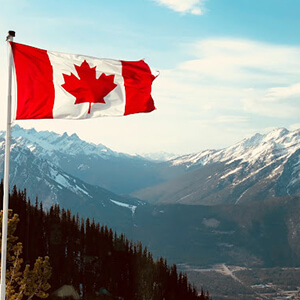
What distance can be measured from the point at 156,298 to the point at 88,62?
126666 millimetres

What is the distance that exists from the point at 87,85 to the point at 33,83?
3.38m

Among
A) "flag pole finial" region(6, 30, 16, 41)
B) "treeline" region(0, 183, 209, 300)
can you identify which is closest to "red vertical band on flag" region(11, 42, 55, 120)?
"flag pole finial" region(6, 30, 16, 41)

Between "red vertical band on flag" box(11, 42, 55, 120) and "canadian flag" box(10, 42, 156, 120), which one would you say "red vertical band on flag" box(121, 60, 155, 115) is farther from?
"red vertical band on flag" box(11, 42, 55, 120)

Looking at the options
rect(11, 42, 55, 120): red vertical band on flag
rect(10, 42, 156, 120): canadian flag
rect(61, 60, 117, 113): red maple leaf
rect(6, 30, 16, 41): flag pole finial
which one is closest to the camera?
rect(6, 30, 16, 41): flag pole finial

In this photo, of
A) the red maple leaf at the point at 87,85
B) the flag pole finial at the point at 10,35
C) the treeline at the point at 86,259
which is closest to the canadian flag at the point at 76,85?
the red maple leaf at the point at 87,85

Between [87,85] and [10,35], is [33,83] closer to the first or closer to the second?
[10,35]

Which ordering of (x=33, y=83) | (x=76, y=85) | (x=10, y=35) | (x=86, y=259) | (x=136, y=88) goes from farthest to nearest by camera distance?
(x=86, y=259) < (x=136, y=88) < (x=76, y=85) < (x=33, y=83) < (x=10, y=35)

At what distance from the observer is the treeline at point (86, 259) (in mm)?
108625

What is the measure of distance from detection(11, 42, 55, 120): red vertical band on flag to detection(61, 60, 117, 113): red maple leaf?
1.15 metres

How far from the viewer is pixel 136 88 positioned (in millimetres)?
31141

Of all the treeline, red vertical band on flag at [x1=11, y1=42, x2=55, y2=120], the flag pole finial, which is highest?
the flag pole finial

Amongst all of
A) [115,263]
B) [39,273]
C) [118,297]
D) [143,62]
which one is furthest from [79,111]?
[115,263]

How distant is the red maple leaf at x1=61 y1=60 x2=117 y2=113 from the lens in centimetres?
2870

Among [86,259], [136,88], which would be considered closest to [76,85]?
[136,88]
